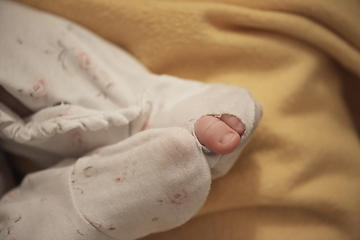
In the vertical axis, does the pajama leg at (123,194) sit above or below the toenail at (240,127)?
below

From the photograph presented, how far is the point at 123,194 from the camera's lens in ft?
1.52

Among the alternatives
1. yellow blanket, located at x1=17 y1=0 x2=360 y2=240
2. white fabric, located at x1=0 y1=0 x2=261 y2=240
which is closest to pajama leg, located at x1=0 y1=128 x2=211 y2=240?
white fabric, located at x1=0 y1=0 x2=261 y2=240

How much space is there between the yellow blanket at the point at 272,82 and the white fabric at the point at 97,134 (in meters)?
0.08

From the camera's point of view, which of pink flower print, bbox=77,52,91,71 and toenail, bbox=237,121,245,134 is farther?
pink flower print, bbox=77,52,91,71

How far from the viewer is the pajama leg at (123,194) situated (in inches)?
17.5

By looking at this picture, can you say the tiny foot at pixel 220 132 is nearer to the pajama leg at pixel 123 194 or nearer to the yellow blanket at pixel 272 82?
the pajama leg at pixel 123 194

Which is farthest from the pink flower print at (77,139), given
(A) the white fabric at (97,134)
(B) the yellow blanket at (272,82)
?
(B) the yellow blanket at (272,82)

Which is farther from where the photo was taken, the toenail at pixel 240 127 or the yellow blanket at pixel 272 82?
the yellow blanket at pixel 272 82

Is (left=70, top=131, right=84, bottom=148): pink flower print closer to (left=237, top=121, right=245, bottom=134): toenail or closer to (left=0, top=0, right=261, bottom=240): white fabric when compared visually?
(left=0, top=0, right=261, bottom=240): white fabric

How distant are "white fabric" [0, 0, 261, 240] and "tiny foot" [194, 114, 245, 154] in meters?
0.01

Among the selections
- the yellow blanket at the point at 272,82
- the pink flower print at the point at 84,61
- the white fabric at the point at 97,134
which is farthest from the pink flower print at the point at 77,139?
the yellow blanket at the point at 272,82

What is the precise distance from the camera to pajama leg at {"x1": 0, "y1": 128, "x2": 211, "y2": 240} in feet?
1.46

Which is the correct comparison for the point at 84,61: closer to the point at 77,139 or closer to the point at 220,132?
the point at 77,139

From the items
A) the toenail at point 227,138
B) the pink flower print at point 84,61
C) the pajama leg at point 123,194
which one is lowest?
the pajama leg at point 123,194
